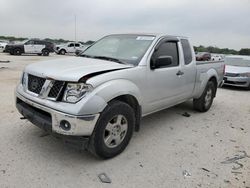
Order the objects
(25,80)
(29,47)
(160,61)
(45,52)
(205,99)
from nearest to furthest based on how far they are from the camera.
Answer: (25,80)
(160,61)
(205,99)
(29,47)
(45,52)

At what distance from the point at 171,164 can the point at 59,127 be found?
63.7 inches

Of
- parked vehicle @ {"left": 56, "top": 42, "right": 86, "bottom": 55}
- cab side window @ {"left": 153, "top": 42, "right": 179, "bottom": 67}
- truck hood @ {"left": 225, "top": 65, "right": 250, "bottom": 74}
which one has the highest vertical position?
parked vehicle @ {"left": 56, "top": 42, "right": 86, "bottom": 55}

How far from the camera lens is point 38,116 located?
327 centimetres

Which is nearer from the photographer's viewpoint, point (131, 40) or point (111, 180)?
point (111, 180)

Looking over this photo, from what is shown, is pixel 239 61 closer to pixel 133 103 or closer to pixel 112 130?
pixel 133 103

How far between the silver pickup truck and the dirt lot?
0.37 m

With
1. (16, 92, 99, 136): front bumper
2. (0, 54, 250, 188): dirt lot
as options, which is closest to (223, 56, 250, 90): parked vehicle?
(0, 54, 250, 188): dirt lot

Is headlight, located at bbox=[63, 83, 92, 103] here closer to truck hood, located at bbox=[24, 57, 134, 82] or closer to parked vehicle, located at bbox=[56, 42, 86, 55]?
Result: truck hood, located at bbox=[24, 57, 134, 82]

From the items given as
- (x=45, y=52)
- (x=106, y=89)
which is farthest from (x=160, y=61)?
(x=45, y=52)

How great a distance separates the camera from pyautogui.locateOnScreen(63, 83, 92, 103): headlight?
119 inches

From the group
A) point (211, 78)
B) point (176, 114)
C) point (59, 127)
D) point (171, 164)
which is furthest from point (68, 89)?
point (211, 78)

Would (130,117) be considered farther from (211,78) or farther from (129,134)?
(211,78)

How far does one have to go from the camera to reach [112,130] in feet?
11.3

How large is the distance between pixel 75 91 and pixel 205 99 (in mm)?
4028
